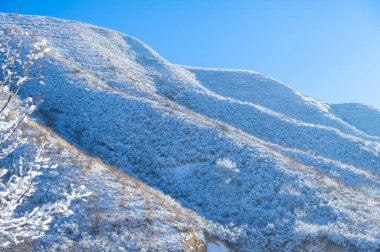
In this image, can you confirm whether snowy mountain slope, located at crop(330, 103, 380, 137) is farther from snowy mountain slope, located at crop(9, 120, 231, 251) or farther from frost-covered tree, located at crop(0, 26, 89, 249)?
frost-covered tree, located at crop(0, 26, 89, 249)

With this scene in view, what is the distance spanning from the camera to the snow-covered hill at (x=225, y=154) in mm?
18859

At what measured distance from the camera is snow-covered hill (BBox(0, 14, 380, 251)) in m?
18.9

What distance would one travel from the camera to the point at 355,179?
28688mm

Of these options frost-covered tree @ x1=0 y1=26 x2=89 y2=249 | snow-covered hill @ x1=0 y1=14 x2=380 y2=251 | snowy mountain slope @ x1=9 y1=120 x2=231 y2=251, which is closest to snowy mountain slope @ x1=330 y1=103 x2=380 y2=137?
snow-covered hill @ x1=0 y1=14 x2=380 y2=251

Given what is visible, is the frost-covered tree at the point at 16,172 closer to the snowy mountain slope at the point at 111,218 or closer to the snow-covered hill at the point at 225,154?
the snow-covered hill at the point at 225,154

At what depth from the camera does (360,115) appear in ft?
230

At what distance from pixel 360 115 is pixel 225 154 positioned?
172 feet

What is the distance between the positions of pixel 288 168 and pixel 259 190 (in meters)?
3.94

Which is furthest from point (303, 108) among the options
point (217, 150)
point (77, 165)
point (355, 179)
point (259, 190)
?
point (77, 165)

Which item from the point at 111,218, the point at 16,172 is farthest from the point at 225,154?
the point at 16,172

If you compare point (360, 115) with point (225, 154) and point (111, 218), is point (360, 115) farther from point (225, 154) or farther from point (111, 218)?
point (111, 218)

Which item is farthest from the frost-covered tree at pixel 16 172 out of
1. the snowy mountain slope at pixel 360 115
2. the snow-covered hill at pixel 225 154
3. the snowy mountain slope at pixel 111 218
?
the snowy mountain slope at pixel 360 115

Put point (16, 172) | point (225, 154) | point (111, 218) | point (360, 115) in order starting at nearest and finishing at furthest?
1. point (16, 172)
2. point (111, 218)
3. point (225, 154)
4. point (360, 115)

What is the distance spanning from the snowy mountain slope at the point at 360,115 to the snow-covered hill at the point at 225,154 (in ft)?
36.0
